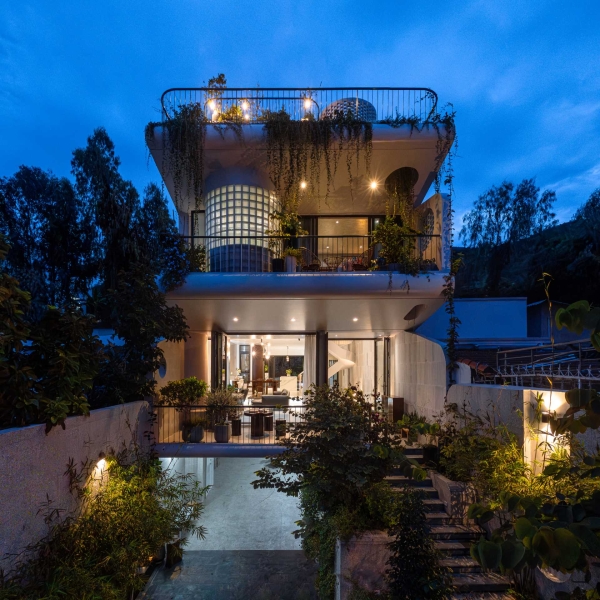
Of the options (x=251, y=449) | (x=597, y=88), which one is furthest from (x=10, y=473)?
(x=597, y=88)

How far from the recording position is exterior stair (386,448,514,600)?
206 inches

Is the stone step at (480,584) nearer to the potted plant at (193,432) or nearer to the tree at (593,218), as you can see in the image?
the potted plant at (193,432)

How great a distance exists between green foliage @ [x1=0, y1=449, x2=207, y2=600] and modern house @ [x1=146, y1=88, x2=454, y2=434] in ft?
12.6

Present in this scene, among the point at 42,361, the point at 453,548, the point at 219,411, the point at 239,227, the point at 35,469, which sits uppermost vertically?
the point at 239,227

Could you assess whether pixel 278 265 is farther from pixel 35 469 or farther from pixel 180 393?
pixel 35 469

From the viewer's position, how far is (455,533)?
605 centimetres

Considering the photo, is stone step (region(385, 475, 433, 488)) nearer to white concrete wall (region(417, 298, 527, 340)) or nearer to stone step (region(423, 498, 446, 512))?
stone step (region(423, 498, 446, 512))


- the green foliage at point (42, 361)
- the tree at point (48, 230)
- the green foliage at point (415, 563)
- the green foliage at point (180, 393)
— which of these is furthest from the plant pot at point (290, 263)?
the tree at point (48, 230)

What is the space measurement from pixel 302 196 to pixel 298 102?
2.30 metres

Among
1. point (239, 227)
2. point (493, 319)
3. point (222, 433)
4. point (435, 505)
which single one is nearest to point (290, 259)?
point (239, 227)

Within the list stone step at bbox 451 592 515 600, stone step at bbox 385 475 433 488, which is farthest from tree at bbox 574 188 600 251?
stone step at bbox 451 592 515 600

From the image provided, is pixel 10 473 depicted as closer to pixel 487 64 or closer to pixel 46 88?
pixel 487 64

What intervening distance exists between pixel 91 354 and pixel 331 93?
309 inches

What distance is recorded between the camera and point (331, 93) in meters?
9.03
